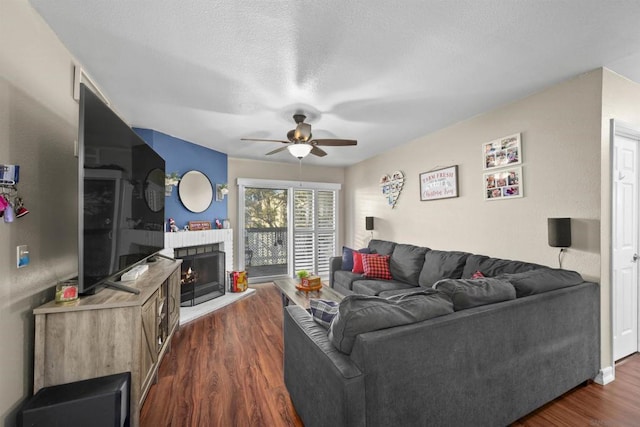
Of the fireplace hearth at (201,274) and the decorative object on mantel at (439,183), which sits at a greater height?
the decorative object on mantel at (439,183)

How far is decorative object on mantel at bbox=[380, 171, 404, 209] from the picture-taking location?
14.5ft

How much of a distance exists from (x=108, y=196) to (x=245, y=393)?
1.68m

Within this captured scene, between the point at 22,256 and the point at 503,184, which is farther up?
the point at 503,184

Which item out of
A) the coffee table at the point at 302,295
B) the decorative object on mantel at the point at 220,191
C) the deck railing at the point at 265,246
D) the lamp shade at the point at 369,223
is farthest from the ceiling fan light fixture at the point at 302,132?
the deck railing at the point at 265,246

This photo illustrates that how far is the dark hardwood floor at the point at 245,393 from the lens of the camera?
177cm

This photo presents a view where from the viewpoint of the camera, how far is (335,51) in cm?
189

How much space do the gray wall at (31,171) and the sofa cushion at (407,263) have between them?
3.37 metres

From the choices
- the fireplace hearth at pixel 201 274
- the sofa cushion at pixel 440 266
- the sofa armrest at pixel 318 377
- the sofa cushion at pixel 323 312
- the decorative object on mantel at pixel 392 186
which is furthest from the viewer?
the decorative object on mantel at pixel 392 186

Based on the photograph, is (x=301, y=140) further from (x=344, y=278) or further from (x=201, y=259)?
(x=201, y=259)

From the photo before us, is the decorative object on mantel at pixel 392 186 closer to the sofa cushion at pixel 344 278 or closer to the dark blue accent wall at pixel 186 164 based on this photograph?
the sofa cushion at pixel 344 278

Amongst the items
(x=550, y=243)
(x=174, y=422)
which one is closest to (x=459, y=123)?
(x=550, y=243)

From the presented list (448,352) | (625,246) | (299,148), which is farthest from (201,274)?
(625,246)

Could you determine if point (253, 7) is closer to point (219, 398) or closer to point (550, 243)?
point (219, 398)

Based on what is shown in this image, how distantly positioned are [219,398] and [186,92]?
2577 millimetres
